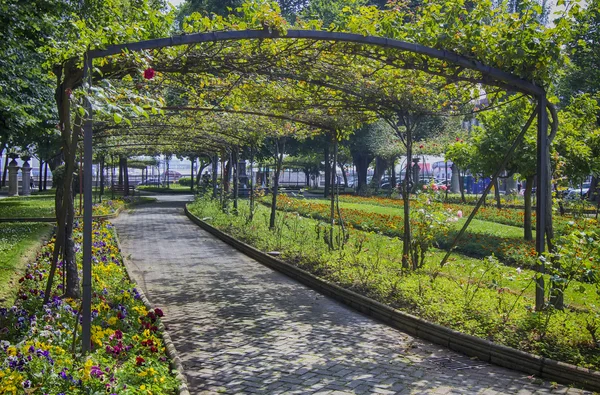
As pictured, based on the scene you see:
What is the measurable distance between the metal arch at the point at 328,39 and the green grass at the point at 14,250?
3.56m

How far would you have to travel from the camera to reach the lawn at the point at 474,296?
5.27m

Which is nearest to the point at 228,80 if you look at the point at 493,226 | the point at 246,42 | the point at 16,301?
the point at 246,42

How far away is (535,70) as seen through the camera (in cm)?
648

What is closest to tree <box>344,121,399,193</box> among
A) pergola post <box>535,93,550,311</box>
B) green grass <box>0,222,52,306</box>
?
green grass <box>0,222,52,306</box>

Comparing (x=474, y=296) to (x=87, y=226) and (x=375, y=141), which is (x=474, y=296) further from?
(x=375, y=141)

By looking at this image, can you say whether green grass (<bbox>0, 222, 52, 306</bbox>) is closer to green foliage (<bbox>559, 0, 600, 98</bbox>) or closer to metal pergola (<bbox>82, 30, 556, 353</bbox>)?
metal pergola (<bbox>82, 30, 556, 353</bbox>)

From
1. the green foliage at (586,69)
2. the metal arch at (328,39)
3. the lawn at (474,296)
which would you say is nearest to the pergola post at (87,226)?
the metal arch at (328,39)

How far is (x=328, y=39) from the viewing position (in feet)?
18.6

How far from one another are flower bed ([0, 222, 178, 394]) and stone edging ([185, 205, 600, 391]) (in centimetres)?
272

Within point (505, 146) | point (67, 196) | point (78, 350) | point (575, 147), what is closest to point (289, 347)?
point (78, 350)

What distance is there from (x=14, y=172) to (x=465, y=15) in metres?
35.1

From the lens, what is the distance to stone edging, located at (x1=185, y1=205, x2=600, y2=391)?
4.75 m

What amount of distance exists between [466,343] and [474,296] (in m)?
1.25

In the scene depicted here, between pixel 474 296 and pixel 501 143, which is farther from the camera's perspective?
pixel 501 143
